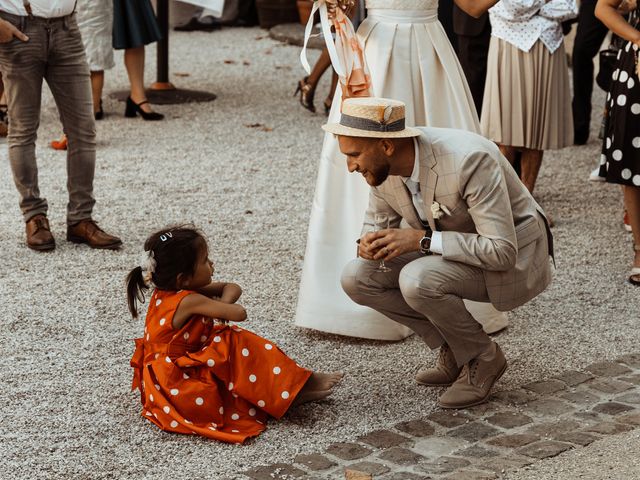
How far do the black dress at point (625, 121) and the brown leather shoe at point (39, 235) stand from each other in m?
2.93

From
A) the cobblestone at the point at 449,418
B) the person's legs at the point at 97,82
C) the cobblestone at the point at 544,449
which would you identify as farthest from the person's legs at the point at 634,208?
the person's legs at the point at 97,82

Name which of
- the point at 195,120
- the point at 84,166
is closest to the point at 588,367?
the point at 84,166

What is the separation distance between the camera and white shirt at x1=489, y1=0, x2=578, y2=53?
6.44m

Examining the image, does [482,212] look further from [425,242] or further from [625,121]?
[625,121]

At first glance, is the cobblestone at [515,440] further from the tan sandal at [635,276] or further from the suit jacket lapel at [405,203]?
the tan sandal at [635,276]

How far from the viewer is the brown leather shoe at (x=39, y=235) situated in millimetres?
5922

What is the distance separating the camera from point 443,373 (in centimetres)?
438

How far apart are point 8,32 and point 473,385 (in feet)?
9.41

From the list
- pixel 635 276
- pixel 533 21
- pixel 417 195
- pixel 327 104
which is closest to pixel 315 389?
pixel 417 195

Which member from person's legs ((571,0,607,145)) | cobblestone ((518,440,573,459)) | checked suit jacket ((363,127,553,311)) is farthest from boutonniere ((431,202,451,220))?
person's legs ((571,0,607,145))

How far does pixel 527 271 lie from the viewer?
408 cm

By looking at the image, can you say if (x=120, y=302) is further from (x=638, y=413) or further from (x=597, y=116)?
(x=597, y=116)

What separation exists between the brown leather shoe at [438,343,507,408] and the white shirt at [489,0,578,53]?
279 centimetres

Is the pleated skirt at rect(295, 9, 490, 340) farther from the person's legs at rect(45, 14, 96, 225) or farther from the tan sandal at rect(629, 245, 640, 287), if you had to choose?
the person's legs at rect(45, 14, 96, 225)
